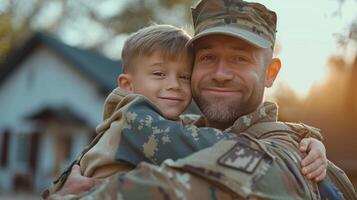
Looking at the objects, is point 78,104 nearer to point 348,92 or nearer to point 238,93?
point 348,92

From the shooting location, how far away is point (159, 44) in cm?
338

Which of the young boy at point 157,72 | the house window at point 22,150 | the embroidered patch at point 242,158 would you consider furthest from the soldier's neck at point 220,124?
the house window at point 22,150

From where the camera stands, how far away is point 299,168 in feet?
9.55

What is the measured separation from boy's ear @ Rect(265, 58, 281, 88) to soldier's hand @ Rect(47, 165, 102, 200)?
101 cm

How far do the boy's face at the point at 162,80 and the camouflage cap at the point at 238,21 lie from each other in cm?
14

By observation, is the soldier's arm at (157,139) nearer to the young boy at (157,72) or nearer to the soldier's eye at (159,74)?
the young boy at (157,72)

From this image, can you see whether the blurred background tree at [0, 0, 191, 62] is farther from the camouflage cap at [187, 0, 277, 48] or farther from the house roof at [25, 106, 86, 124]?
the camouflage cap at [187, 0, 277, 48]

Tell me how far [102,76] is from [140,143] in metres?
24.3

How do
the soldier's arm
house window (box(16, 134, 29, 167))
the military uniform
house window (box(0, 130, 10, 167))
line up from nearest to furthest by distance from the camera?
the military uniform → the soldier's arm → house window (box(16, 134, 29, 167)) → house window (box(0, 130, 10, 167))

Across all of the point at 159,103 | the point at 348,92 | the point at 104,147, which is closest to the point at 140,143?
the point at 104,147

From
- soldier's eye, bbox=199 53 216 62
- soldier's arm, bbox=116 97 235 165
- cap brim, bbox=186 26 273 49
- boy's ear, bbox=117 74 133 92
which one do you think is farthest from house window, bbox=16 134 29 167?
soldier's arm, bbox=116 97 235 165

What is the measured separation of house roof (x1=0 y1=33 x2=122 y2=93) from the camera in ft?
88.7

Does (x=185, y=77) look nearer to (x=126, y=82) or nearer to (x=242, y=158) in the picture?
(x=126, y=82)

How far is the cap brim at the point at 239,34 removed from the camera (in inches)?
126
